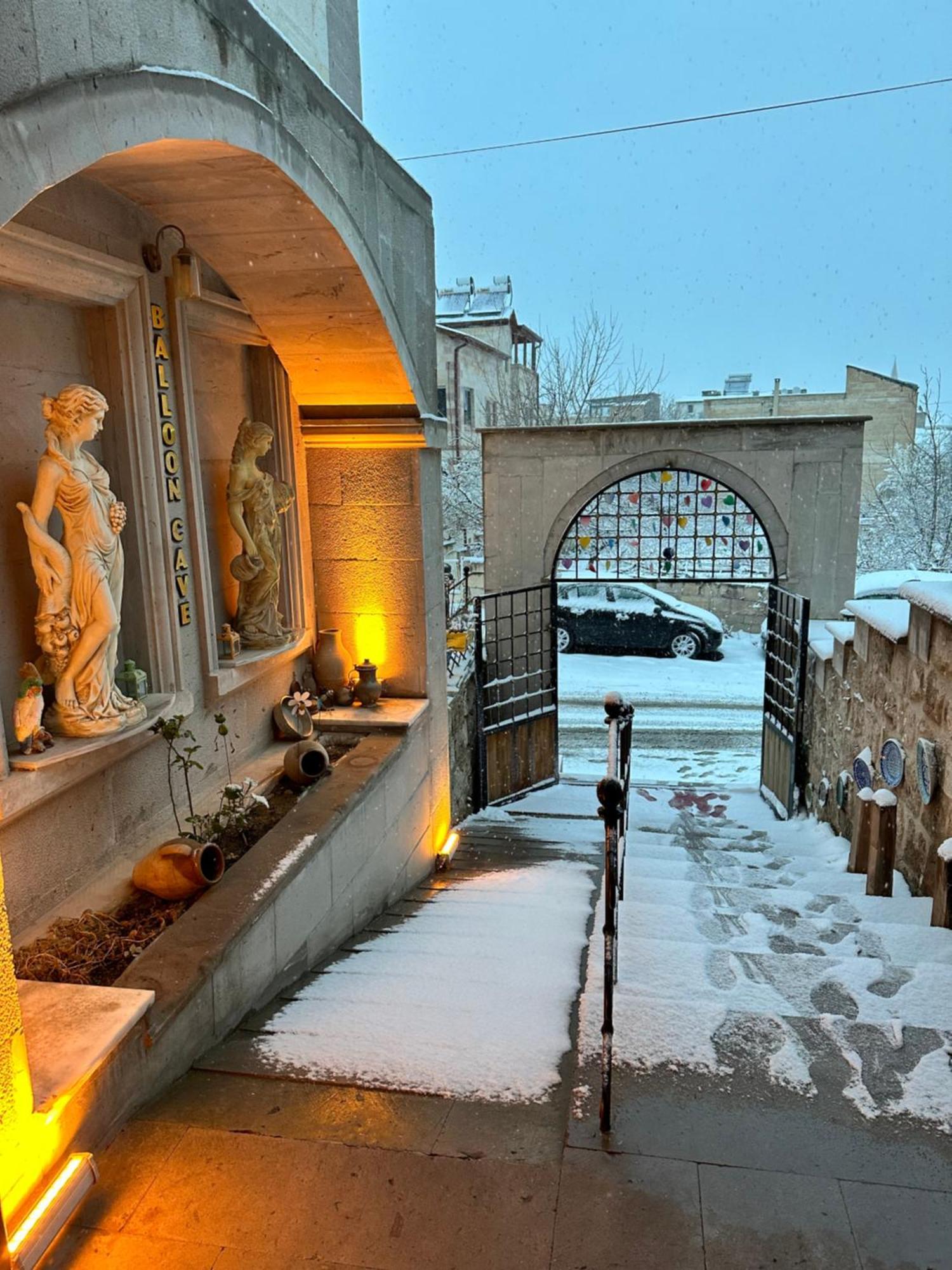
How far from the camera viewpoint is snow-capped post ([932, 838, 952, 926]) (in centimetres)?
351

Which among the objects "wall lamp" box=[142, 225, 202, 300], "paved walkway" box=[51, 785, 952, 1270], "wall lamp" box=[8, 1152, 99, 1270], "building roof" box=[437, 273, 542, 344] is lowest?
"paved walkway" box=[51, 785, 952, 1270]

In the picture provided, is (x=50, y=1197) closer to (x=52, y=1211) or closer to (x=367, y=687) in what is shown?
(x=52, y=1211)

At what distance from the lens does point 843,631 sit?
6.02m

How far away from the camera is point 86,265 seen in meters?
3.42

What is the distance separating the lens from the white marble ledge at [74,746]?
3.03 meters

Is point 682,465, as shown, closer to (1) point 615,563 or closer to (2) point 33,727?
(1) point 615,563

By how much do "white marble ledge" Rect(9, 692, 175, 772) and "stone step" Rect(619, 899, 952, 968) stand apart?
224 cm

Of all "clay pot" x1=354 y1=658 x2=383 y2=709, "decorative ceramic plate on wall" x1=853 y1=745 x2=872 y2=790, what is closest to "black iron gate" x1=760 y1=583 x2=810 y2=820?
"decorative ceramic plate on wall" x1=853 y1=745 x2=872 y2=790

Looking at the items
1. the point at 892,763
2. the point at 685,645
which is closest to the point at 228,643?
the point at 892,763

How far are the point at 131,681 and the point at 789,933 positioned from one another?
10.4 ft

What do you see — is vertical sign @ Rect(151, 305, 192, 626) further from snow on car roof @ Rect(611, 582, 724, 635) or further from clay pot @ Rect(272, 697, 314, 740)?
snow on car roof @ Rect(611, 582, 724, 635)

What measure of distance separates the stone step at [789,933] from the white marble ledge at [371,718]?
5.79 ft

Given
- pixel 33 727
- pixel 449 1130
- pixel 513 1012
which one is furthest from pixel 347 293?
pixel 449 1130

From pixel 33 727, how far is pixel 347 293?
8.86 feet
